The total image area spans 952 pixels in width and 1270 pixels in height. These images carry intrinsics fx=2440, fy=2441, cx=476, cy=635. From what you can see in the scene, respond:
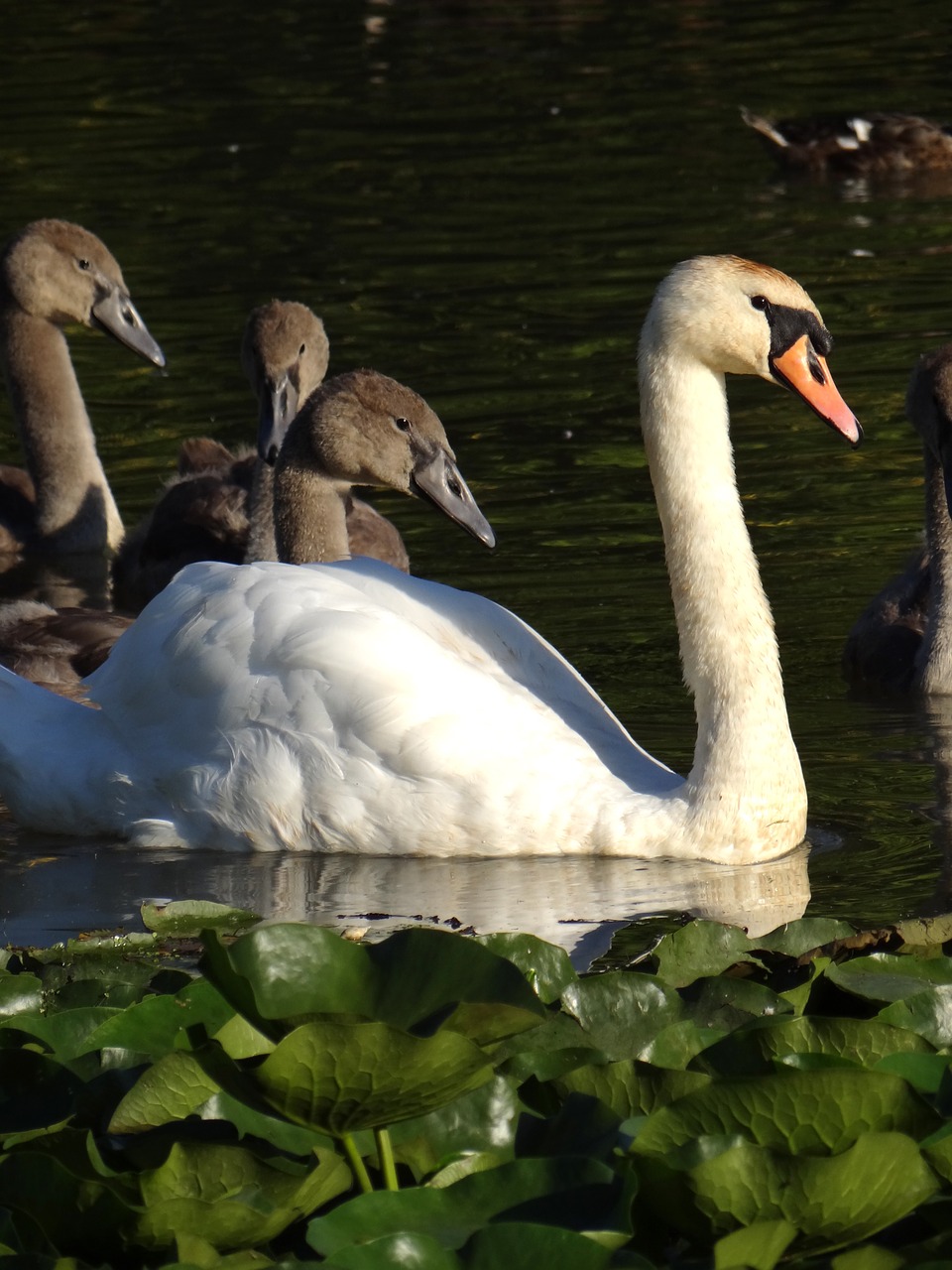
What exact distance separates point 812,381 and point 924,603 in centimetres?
225

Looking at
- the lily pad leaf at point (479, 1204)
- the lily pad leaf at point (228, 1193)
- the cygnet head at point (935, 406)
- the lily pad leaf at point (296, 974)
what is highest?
the lily pad leaf at point (296, 974)

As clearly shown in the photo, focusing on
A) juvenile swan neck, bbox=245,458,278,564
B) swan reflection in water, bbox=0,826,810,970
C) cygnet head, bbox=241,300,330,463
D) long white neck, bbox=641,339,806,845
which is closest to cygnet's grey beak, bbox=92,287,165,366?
cygnet head, bbox=241,300,330,463

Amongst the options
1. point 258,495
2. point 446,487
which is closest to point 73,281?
point 258,495

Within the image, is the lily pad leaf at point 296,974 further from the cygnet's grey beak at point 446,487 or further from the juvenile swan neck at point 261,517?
the juvenile swan neck at point 261,517

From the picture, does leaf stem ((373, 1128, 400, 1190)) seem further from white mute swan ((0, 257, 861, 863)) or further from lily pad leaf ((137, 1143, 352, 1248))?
white mute swan ((0, 257, 861, 863))

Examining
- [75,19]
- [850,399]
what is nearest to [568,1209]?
[850,399]

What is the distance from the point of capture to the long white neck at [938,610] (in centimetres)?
803

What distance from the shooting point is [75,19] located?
26.3 meters

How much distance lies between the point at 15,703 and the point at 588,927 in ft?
6.83

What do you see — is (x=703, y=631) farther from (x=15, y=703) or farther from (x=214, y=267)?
(x=214, y=267)

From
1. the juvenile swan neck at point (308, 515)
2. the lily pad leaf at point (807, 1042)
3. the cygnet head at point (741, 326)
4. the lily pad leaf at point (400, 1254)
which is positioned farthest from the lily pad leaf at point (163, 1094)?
the juvenile swan neck at point (308, 515)

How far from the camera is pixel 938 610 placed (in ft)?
→ 26.6

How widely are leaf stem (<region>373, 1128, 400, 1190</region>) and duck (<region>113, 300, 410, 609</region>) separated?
5.82 metres

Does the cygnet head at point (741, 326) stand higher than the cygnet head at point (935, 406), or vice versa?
the cygnet head at point (741, 326)
